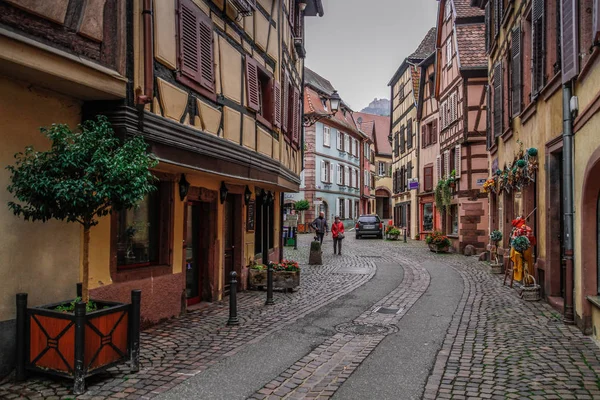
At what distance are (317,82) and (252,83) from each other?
3486cm

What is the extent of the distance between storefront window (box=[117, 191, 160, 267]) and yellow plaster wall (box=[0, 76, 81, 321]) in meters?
1.20

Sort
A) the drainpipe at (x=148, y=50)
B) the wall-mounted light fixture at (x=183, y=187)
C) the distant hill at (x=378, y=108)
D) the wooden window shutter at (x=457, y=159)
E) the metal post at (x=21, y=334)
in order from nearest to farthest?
the metal post at (x=21, y=334), the drainpipe at (x=148, y=50), the wall-mounted light fixture at (x=183, y=187), the wooden window shutter at (x=457, y=159), the distant hill at (x=378, y=108)

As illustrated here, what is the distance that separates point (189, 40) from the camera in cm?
802

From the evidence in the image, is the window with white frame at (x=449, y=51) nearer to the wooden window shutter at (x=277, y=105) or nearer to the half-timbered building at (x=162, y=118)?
the half-timbered building at (x=162, y=118)

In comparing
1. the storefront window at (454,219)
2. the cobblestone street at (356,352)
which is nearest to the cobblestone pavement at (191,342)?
the cobblestone street at (356,352)

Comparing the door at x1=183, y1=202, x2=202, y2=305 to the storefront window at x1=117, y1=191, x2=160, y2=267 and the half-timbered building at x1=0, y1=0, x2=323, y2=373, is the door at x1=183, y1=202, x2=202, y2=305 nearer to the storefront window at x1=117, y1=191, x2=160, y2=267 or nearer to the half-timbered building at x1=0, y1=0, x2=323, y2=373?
the half-timbered building at x1=0, y1=0, x2=323, y2=373

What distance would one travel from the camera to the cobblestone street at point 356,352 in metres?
5.10

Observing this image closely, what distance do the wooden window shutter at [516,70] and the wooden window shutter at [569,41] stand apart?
418 cm

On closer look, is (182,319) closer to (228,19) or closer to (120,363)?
(120,363)

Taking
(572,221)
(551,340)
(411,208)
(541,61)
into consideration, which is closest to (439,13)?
(411,208)

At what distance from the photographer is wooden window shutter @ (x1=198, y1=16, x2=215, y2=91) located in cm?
841

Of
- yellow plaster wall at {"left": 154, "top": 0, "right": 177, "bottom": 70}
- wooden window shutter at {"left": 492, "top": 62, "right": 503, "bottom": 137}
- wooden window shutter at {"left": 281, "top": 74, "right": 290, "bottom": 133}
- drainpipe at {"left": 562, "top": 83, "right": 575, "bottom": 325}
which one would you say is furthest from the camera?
wooden window shutter at {"left": 492, "top": 62, "right": 503, "bottom": 137}

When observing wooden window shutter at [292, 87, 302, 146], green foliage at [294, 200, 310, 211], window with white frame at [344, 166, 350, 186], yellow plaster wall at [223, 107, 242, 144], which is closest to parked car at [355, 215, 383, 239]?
green foliage at [294, 200, 310, 211]

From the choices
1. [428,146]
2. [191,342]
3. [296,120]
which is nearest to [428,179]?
[428,146]
